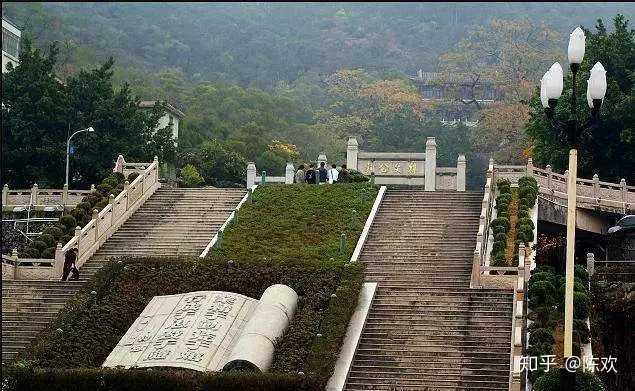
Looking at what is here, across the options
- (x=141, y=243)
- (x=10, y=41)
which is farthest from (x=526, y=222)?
(x=10, y=41)

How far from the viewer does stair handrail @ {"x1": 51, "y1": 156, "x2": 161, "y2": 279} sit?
3519cm

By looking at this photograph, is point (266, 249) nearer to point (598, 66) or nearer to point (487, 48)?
point (598, 66)

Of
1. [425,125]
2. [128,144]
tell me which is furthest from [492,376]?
[425,125]

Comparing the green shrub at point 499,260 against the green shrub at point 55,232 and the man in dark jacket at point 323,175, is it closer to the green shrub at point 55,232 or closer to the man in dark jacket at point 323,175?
the man in dark jacket at point 323,175

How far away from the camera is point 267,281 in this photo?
3078cm

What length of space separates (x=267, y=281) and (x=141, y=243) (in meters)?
7.29

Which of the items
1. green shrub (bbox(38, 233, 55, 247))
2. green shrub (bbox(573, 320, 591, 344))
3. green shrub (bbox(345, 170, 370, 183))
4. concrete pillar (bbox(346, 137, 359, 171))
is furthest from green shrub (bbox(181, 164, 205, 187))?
green shrub (bbox(573, 320, 591, 344))

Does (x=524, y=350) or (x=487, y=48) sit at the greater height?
(x=487, y=48)

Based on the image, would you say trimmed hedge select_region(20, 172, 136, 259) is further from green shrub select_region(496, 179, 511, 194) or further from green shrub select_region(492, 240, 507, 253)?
green shrub select_region(492, 240, 507, 253)

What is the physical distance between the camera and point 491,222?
33.9 meters

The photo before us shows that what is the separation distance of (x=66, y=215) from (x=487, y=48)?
235 feet

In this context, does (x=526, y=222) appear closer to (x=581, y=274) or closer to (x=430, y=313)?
(x=581, y=274)

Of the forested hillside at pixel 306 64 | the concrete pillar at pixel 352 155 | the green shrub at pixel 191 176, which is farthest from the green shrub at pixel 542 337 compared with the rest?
the green shrub at pixel 191 176

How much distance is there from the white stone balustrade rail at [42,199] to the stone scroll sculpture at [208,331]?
11.6 metres
